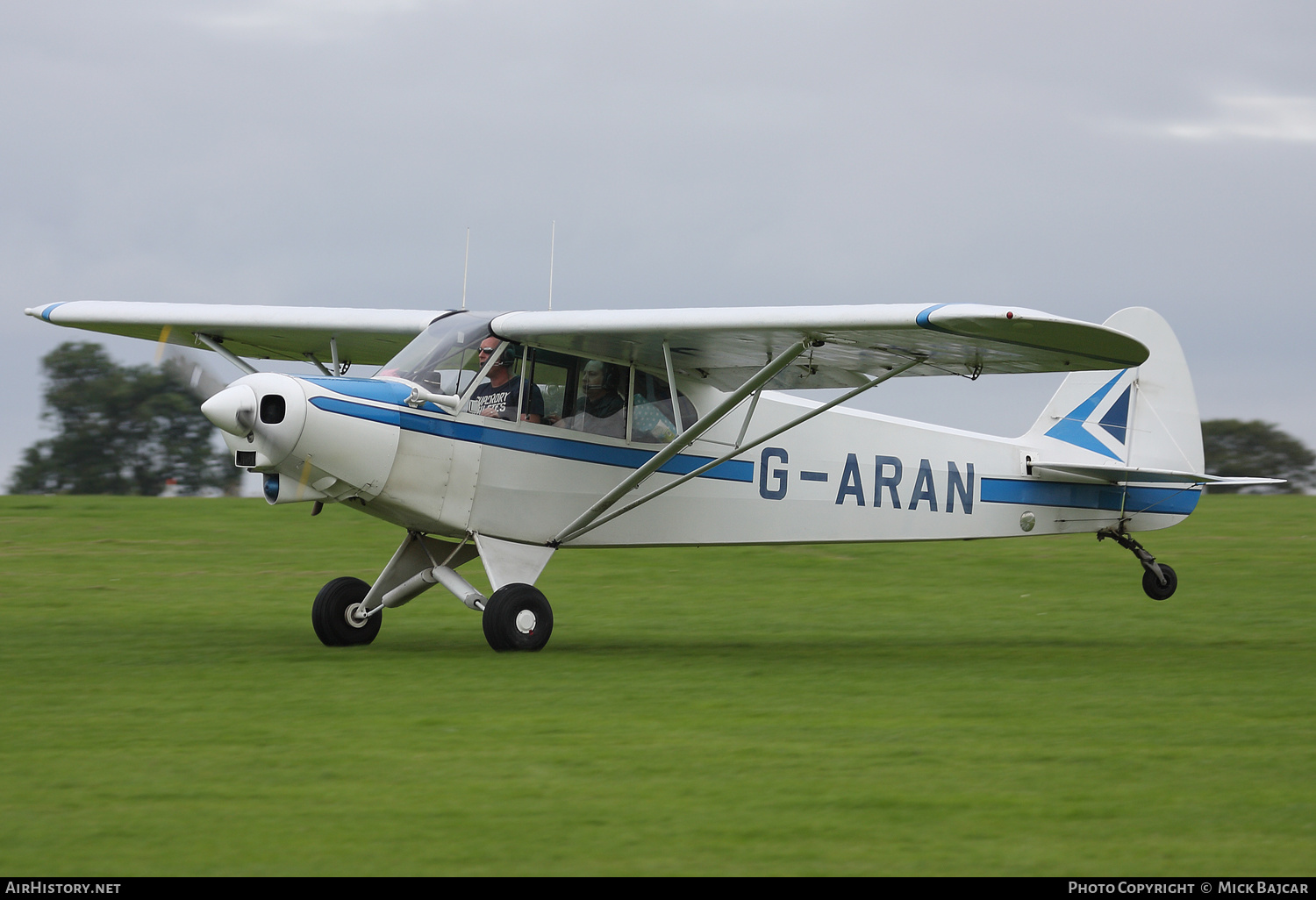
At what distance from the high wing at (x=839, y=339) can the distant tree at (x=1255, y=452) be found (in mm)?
48878

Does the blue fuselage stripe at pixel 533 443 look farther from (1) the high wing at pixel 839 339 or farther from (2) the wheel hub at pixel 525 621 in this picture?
(2) the wheel hub at pixel 525 621

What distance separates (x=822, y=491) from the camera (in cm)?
1259

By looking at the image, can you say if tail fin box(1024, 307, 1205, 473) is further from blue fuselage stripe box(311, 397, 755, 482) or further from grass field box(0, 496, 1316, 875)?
blue fuselage stripe box(311, 397, 755, 482)

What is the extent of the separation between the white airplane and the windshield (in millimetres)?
19

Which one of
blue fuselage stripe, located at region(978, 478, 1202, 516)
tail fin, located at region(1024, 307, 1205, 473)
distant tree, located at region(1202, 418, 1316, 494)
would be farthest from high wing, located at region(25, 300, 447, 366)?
distant tree, located at region(1202, 418, 1316, 494)

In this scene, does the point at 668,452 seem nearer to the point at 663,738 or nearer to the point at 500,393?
the point at 500,393

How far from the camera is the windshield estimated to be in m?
10.7

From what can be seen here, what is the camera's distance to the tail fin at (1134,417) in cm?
1423

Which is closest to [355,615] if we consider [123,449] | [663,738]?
[663,738]

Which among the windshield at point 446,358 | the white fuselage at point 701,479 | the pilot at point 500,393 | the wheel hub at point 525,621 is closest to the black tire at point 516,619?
the wheel hub at point 525,621

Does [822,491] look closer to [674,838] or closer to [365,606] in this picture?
[365,606]

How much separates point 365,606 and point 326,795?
222 inches

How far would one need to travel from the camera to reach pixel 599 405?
1151cm

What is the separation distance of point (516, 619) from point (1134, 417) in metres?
7.49
